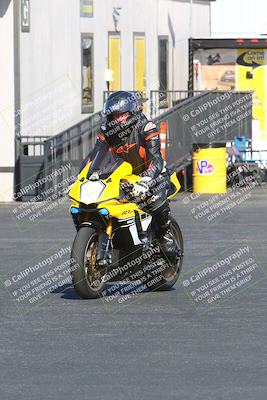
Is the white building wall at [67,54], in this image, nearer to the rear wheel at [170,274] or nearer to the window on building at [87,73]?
the window on building at [87,73]

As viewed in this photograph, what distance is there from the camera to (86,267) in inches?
431

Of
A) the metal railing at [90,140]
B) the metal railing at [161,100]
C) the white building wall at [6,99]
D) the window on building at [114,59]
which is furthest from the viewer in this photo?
the metal railing at [161,100]

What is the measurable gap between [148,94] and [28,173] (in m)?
7.06

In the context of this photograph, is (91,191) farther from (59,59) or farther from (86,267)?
(59,59)

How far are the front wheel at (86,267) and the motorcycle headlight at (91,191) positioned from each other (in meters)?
0.23

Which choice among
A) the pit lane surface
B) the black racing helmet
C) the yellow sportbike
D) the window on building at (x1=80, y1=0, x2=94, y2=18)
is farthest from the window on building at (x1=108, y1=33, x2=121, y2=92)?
the yellow sportbike

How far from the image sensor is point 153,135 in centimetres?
1145

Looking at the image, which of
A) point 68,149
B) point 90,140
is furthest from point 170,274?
point 90,140

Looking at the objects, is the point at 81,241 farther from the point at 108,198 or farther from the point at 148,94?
the point at 148,94

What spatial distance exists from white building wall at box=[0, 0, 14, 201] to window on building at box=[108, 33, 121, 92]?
490cm

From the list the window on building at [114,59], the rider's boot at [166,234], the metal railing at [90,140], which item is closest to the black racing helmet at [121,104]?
the rider's boot at [166,234]

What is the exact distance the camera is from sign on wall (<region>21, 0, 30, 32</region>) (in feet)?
85.0

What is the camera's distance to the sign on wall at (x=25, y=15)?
1021 inches

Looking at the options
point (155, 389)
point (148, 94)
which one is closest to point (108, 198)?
point (155, 389)
